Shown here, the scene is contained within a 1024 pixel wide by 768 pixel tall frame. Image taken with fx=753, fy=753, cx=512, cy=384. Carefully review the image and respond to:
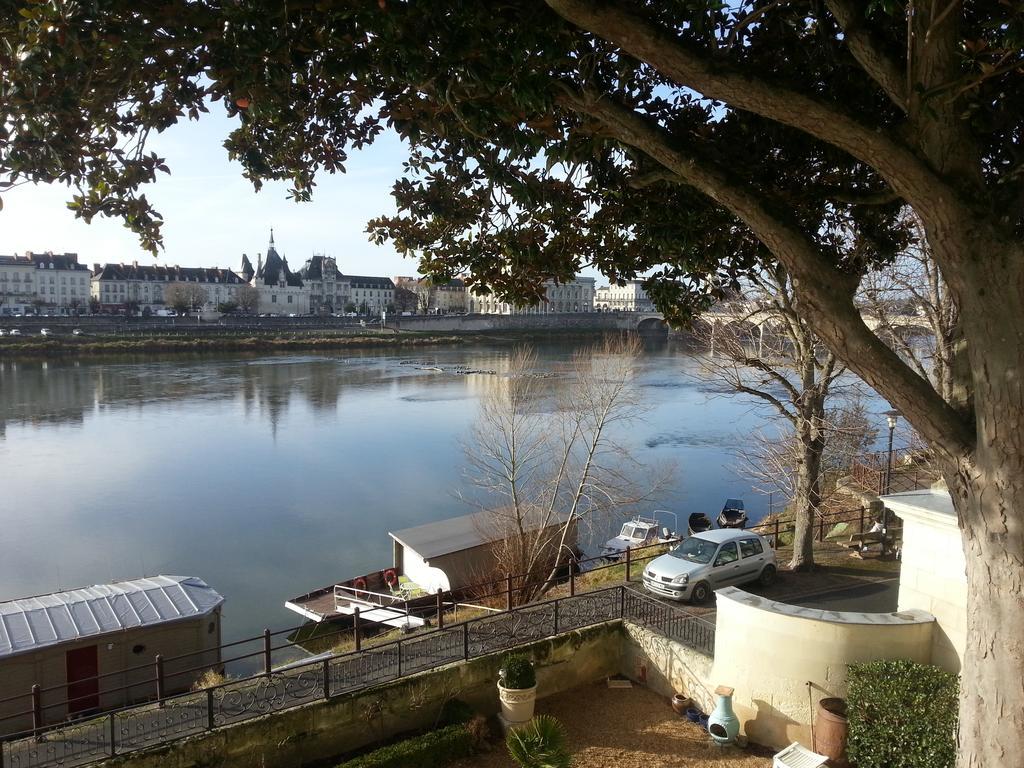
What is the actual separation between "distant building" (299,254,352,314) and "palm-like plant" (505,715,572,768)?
124m

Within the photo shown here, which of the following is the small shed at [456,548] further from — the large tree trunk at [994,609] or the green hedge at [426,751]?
the large tree trunk at [994,609]

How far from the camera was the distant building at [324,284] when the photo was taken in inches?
5069

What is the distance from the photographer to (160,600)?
527 inches

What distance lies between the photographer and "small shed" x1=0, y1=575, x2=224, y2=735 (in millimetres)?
11602

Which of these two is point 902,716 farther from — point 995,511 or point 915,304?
point 915,304

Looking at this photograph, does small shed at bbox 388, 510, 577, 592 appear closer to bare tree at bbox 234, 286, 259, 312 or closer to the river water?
the river water

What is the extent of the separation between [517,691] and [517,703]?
16cm

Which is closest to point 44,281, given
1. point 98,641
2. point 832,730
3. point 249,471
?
point 249,471

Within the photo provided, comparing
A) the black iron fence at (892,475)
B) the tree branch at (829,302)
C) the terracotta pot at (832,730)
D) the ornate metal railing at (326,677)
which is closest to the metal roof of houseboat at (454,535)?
the ornate metal railing at (326,677)

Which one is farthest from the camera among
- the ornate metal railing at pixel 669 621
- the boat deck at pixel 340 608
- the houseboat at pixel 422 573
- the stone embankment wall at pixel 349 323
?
the stone embankment wall at pixel 349 323

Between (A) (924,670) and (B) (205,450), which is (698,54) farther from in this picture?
(B) (205,450)

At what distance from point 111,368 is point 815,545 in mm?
56031

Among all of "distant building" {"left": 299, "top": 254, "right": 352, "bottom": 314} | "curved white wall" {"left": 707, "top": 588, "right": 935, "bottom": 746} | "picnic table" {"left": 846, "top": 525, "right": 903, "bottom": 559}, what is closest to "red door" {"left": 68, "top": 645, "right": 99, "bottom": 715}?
"curved white wall" {"left": 707, "top": 588, "right": 935, "bottom": 746}

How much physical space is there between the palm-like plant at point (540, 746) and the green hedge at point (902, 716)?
2.83 metres
